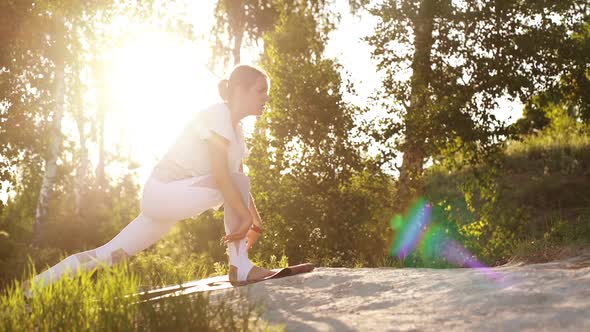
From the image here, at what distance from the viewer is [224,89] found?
4.95 meters

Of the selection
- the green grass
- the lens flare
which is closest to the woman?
the green grass

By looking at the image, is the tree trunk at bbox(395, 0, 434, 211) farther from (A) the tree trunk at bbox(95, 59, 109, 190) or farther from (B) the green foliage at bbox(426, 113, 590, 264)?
(A) the tree trunk at bbox(95, 59, 109, 190)

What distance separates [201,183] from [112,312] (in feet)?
4.11

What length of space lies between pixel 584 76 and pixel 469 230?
3048 mm

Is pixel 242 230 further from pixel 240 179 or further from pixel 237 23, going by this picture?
pixel 237 23

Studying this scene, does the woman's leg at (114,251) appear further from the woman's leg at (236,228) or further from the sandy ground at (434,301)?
the sandy ground at (434,301)

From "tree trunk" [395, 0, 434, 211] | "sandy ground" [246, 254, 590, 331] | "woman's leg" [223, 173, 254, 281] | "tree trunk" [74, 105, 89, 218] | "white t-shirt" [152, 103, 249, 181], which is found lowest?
"sandy ground" [246, 254, 590, 331]

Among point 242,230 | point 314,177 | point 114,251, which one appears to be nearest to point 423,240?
point 314,177

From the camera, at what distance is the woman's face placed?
→ 15.8 ft

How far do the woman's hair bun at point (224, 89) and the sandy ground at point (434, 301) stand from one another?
144cm

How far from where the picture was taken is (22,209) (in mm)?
26984

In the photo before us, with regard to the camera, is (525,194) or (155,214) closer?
(155,214)

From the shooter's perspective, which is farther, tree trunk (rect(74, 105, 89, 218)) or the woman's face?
tree trunk (rect(74, 105, 89, 218))

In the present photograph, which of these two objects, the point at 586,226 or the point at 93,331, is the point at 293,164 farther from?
the point at 93,331
